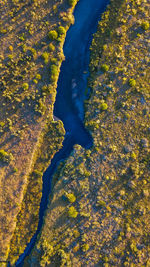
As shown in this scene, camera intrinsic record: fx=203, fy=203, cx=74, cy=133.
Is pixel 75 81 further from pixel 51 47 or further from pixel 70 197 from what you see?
pixel 70 197

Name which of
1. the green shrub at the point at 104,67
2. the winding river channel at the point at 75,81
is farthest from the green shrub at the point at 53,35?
the green shrub at the point at 104,67

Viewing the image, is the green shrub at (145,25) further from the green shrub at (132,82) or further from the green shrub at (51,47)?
the green shrub at (51,47)

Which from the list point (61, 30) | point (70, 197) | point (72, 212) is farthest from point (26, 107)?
point (72, 212)

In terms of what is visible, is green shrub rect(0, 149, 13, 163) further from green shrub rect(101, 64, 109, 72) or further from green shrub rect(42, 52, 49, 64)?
green shrub rect(101, 64, 109, 72)

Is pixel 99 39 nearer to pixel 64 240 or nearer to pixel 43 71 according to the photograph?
pixel 43 71

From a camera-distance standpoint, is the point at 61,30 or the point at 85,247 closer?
the point at 85,247

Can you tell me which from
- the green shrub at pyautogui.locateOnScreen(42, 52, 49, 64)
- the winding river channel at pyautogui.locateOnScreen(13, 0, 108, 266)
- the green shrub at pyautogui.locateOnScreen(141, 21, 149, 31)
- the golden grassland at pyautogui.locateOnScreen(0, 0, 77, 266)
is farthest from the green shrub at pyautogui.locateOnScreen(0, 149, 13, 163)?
the green shrub at pyautogui.locateOnScreen(141, 21, 149, 31)
